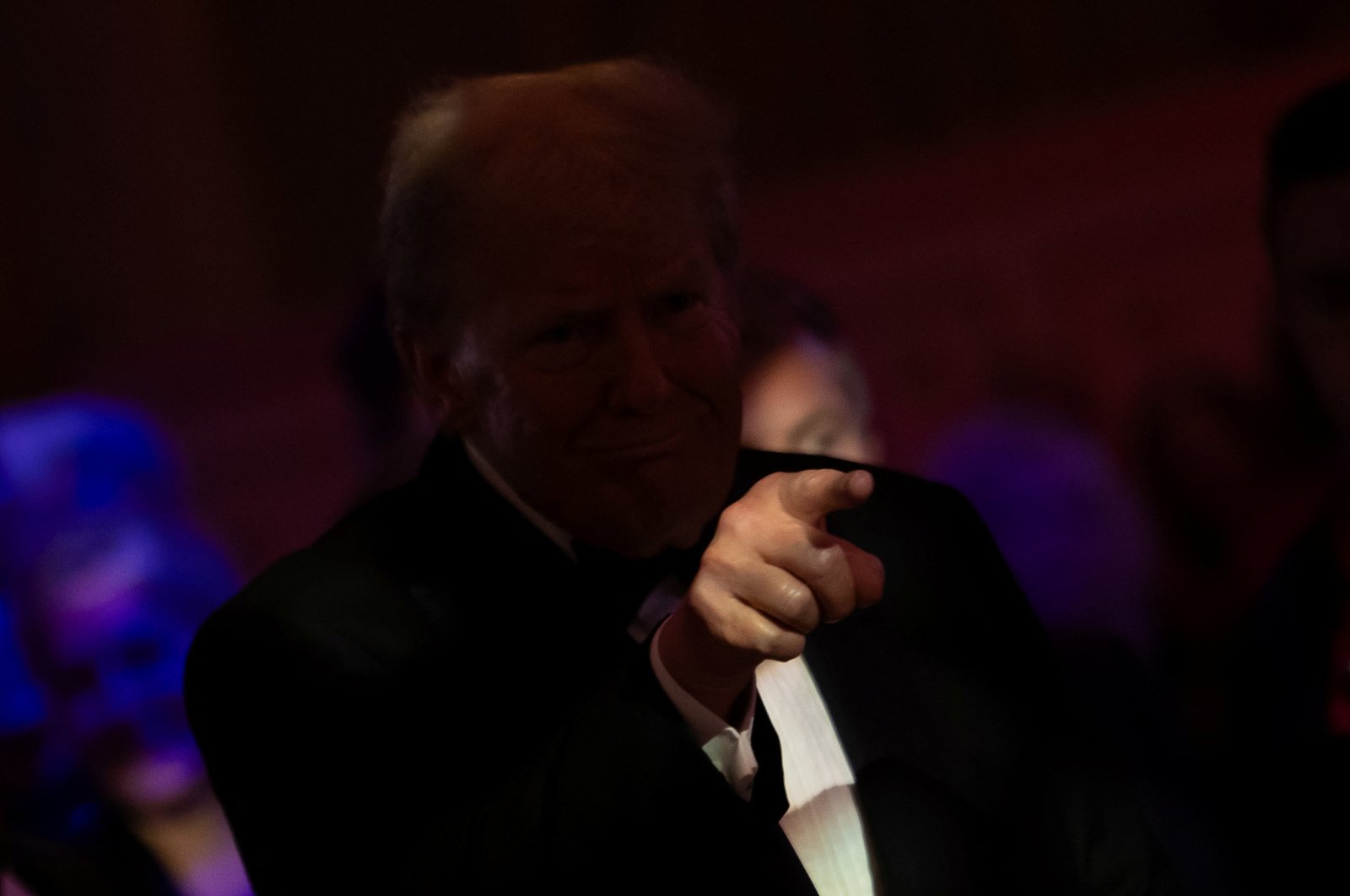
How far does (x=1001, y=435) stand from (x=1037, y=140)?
47 centimetres

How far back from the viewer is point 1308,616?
1.59 metres

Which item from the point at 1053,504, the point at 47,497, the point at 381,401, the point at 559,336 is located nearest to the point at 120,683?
the point at 47,497

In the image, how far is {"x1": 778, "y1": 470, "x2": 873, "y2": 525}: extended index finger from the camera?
0.84m

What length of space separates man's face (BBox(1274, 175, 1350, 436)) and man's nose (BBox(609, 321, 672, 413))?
847 millimetres

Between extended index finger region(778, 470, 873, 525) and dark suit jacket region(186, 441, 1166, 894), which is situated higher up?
extended index finger region(778, 470, 873, 525)

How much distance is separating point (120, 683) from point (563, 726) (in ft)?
3.49

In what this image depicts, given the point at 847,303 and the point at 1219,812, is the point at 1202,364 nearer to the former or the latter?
the point at 847,303

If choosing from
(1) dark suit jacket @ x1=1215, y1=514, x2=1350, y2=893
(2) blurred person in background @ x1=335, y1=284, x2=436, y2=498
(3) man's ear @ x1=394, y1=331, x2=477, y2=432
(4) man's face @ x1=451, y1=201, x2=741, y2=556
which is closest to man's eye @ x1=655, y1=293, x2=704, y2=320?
(4) man's face @ x1=451, y1=201, x2=741, y2=556

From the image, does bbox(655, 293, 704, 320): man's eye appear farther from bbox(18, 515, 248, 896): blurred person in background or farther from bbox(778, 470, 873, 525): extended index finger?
bbox(18, 515, 248, 896): blurred person in background

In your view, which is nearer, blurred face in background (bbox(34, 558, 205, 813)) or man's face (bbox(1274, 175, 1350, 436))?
man's face (bbox(1274, 175, 1350, 436))

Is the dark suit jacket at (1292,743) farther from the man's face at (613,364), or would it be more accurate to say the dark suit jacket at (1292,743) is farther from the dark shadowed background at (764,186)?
the man's face at (613,364)

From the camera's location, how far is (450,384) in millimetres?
1127

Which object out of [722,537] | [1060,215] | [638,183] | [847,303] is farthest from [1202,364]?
[722,537]

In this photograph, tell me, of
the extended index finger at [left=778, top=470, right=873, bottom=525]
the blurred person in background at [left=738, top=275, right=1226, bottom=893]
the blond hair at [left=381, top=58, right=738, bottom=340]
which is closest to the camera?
the extended index finger at [left=778, top=470, right=873, bottom=525]
